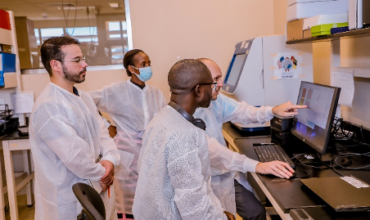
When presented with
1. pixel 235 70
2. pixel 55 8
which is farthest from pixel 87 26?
pixel 235 70

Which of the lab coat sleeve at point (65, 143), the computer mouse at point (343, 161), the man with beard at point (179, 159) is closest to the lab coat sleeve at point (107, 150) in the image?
the lab coat sleeve at point (65, 143)

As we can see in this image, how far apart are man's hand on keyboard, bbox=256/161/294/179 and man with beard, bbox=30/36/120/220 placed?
807 millimetres

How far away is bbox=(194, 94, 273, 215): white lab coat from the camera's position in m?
1.77

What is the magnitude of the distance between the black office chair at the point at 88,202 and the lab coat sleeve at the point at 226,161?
0.68 m

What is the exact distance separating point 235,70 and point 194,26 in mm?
939

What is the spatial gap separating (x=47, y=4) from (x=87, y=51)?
1.89 ft

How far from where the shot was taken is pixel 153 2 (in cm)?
343

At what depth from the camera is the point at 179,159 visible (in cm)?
115

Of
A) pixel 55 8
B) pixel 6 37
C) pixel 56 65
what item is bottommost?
pixel 56 65

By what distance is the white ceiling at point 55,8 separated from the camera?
11.3 feet

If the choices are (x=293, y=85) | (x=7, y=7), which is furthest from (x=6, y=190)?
(x=293, y=85)

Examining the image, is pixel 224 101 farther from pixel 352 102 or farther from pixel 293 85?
pixel 352 102

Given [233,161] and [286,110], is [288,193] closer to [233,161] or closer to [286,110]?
[233,161]

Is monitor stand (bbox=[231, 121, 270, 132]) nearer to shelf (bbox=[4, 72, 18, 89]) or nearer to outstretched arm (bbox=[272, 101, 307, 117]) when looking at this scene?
outstretched arm (bbox=[272, 101, 307, 117])
